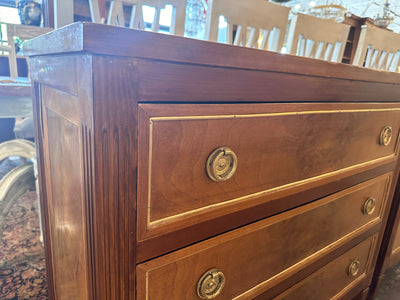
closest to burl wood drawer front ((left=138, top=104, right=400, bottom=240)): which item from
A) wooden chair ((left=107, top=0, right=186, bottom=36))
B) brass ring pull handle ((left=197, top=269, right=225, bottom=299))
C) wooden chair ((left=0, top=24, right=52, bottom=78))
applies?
brass ring pull handle ((left=197, top=269, right=225, bottom=299))

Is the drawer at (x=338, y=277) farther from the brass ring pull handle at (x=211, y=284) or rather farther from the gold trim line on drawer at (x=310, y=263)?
the brass ring pull handle at (x=211, y=284)

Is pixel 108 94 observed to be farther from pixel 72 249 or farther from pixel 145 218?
pixel 72 249

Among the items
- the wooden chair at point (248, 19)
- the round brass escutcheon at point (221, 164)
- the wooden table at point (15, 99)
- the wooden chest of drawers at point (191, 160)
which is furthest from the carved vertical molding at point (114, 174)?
the wooden table at point (15, 99)

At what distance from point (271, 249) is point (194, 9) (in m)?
0.72

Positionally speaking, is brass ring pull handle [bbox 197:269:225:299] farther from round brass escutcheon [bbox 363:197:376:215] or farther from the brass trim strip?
round brass escutcheon [bbox 363:197:376:215]

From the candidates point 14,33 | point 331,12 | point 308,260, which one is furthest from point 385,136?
point 14,33

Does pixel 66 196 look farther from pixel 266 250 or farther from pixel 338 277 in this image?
pixel 338 277

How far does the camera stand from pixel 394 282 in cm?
116

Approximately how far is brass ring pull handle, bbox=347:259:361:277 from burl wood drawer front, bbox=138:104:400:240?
36 centimetres

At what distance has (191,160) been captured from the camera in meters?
0.39

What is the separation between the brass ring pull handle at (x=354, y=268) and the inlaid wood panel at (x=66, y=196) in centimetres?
74

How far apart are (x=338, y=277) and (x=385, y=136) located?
1.37ft

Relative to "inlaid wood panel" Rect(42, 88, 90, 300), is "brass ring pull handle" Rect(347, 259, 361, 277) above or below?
below

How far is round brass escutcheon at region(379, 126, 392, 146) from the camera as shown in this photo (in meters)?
0.74
